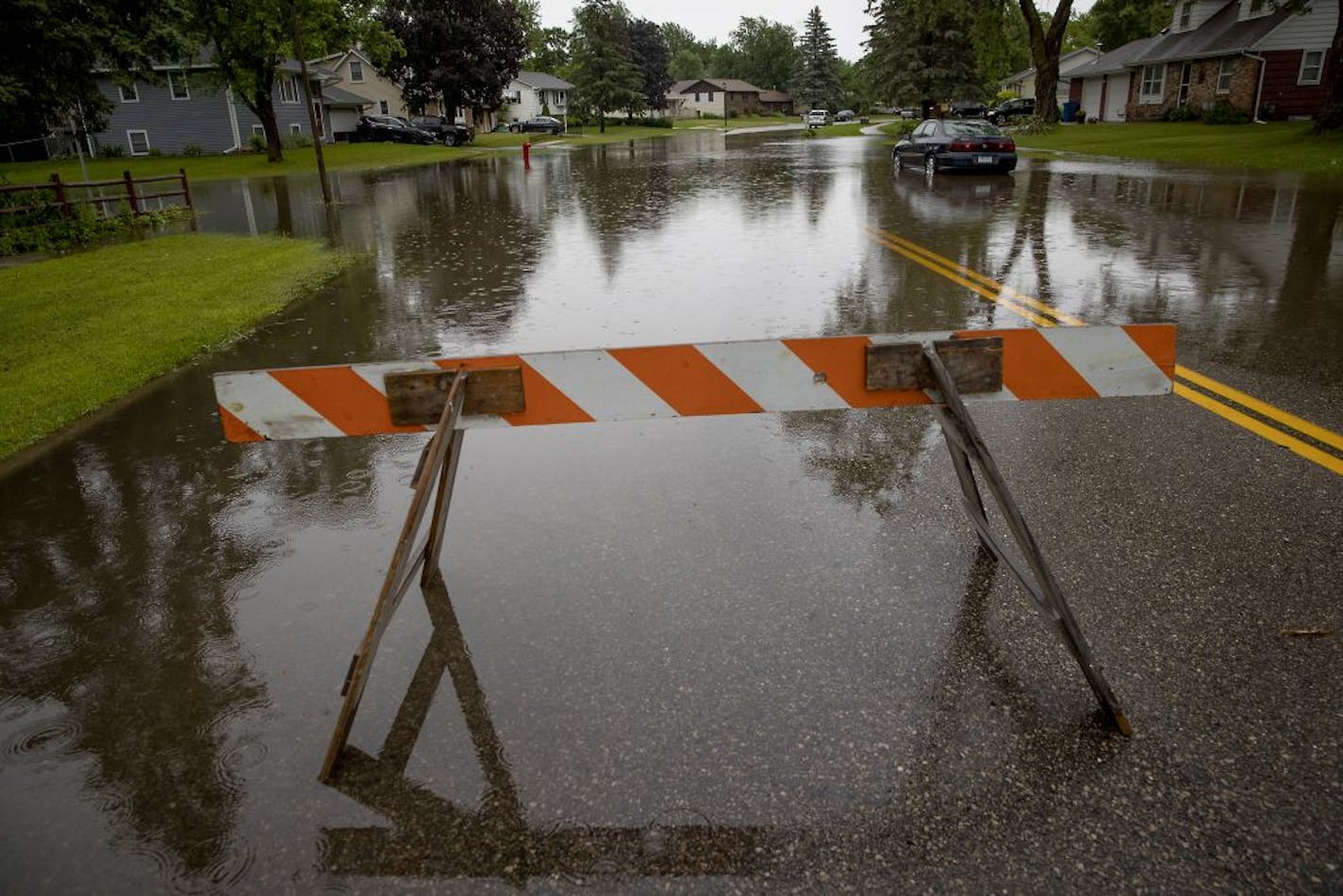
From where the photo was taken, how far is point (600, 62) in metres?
79.4

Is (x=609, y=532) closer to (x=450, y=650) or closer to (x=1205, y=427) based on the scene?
(x=450, y=650)

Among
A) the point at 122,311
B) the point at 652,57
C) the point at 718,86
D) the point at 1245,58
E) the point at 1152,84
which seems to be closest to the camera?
the point at 122,311

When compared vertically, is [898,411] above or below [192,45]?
below

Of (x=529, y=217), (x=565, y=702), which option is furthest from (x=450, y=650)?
(x=529, y=217)

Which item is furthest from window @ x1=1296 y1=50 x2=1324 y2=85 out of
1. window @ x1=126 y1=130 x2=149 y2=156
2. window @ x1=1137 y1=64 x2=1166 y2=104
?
window @ x1=126 y1=130 x2=149 y2=156

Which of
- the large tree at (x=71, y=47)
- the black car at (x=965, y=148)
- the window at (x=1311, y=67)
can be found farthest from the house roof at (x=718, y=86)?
the large tree at (x=71, y=47)

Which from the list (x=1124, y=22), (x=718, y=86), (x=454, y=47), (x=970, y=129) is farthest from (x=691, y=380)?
(x=718, y=86)

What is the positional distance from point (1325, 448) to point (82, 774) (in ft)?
19.9

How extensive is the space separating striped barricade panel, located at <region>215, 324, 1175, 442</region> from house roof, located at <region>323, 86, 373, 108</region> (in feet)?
207

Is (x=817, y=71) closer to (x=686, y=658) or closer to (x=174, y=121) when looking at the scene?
(x=174, y=121)

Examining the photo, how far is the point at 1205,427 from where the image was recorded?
5629mm

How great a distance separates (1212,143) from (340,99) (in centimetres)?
5159

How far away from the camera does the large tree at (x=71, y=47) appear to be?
10305mm

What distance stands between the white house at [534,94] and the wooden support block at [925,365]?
326 ft
